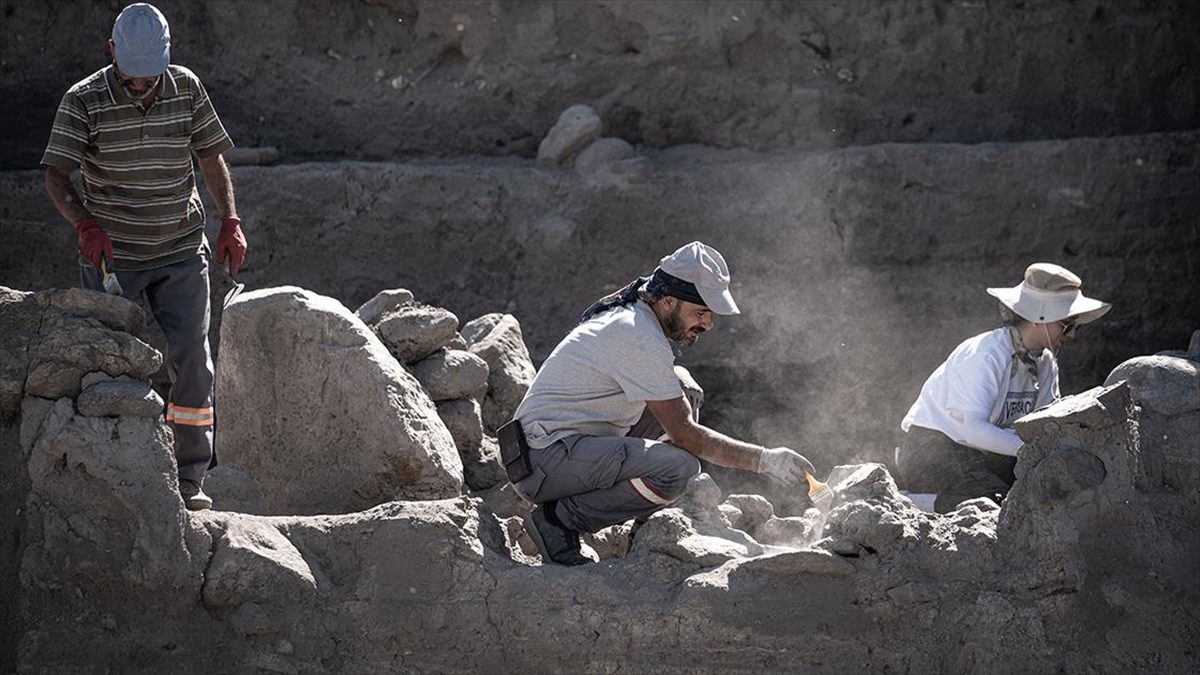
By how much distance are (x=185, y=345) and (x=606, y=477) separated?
145 cm

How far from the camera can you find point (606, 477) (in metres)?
5.27

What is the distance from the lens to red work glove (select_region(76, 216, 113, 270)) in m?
5.32

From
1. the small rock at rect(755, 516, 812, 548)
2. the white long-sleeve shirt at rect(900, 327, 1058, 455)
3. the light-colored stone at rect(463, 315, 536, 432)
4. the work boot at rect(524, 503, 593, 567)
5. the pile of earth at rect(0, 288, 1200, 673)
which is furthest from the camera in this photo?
the light-colored stone at rect(463, 315, 536, 432)

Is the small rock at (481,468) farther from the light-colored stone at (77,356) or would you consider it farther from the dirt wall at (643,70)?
the dirt wall at (643,70)

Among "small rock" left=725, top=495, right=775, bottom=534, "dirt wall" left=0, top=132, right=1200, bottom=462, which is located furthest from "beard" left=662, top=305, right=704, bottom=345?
"dirt wall" left=0, top=132, right=1200, bottom=462

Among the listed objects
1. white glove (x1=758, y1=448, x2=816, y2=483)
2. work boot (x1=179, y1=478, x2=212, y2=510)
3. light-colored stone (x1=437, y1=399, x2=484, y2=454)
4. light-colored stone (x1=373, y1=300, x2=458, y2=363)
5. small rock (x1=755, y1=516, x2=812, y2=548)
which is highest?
white glove (x1=758, y1=448, x2=816, y2=483)

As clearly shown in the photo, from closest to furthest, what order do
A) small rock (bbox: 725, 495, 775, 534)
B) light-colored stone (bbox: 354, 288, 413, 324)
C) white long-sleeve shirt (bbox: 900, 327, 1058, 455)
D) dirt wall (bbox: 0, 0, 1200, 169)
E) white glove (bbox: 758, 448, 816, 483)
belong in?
white glove (bbox: 758, 448, 816, 483)
small rock (bbox: 725, 495, 775, 534)
white long-sleeve shirt (bbox: 900, 327, 1058, 455)
light-colored stone (bbox: 354, 288, 413, 324)
dirt wall (bbox: 0, 0, 1200, 169)

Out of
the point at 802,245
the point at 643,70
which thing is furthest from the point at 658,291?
the point at 643,70

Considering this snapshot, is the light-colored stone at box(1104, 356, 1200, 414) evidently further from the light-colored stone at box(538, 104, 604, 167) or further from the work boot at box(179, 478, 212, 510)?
the light-colored stone at box(538, 104, 604, 167)

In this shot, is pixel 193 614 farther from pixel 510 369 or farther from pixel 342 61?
pixel 342 61

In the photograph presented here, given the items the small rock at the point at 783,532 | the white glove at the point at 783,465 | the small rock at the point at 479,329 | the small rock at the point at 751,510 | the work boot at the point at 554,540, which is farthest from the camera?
the small rock at the point at 479,329

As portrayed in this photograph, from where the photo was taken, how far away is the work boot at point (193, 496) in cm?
533

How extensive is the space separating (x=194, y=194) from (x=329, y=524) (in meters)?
1.35

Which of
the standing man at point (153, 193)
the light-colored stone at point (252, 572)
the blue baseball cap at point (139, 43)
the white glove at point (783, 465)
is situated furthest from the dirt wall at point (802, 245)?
the light-colored stone at point (252, 572)
